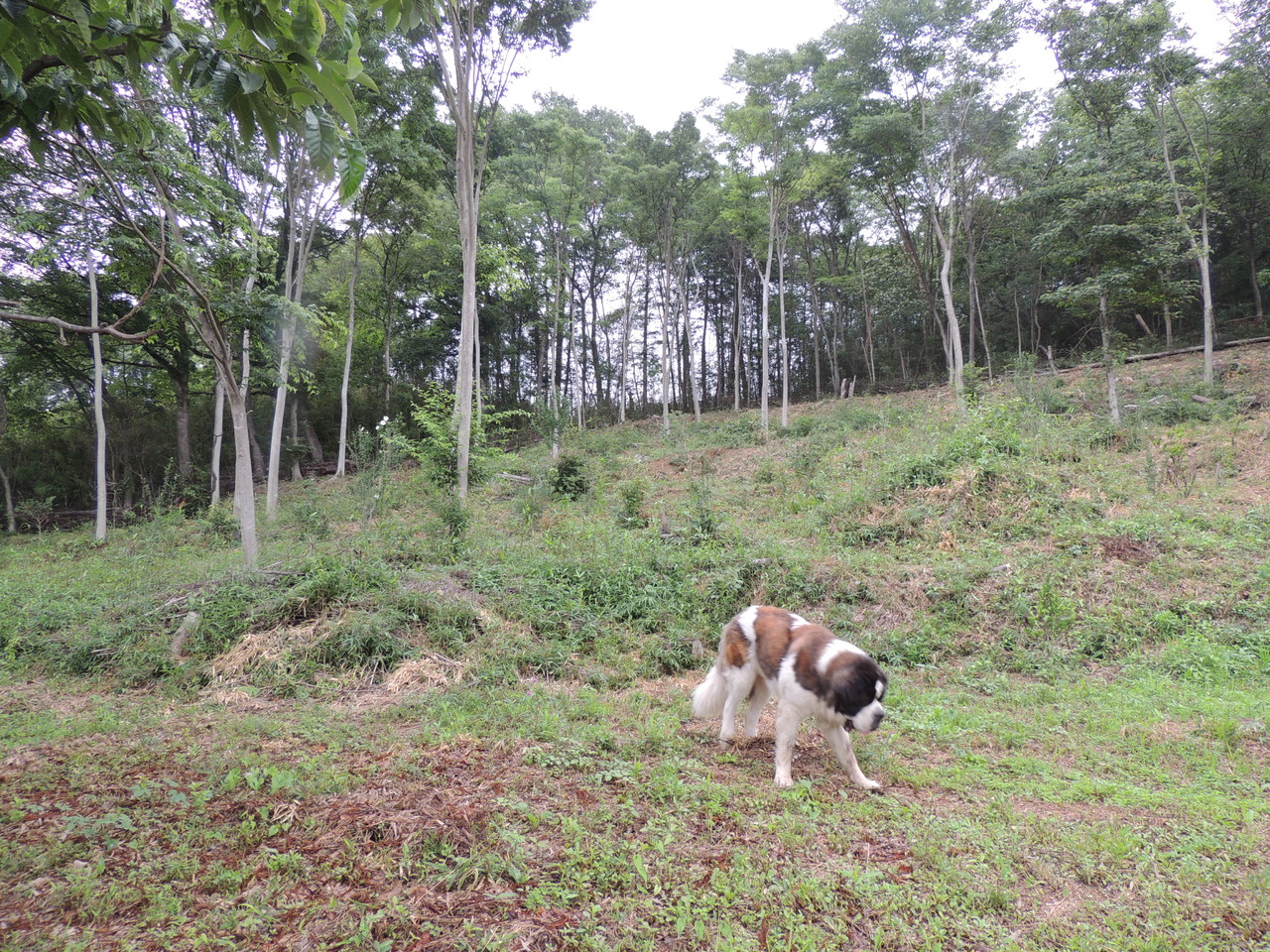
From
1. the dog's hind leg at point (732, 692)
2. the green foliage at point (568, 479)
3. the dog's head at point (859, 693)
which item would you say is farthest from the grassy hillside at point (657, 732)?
the green foliage at point (568, 479)

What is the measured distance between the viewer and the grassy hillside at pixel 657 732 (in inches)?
97.5

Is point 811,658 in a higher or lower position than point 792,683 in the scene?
higher

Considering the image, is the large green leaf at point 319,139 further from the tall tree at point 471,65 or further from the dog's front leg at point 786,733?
the tall tree at point 471,65

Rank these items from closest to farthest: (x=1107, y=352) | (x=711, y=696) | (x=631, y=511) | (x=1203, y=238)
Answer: (x=711, y=696) → (x=631, y=511) → (x=1107, y=352) → (x=1203, y=238)

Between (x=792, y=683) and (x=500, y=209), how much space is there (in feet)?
75.2

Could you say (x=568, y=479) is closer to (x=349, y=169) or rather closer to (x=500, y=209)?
(x=349, y=169)

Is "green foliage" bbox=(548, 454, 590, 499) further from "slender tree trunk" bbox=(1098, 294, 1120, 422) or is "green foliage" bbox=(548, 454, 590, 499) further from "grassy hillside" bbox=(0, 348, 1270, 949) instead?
"slender tree trunk" bbox=(1098, 294, 1120, 422)

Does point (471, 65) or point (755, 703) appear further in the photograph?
point (471, 65)

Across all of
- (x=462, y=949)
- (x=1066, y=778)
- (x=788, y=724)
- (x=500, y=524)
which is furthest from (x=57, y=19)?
(x=500, y=524)

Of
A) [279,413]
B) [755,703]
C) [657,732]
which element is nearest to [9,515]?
[279,413]

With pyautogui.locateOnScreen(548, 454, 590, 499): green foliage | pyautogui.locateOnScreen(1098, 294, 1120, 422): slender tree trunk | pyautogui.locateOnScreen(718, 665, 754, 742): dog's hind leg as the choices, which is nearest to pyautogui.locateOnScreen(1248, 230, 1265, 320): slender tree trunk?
pyautogui.locateOnScreen(1098, 294, 1120, 422): slender tree trunk

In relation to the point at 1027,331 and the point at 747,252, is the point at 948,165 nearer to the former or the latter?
the point at 747,252

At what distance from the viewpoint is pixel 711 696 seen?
4527 mm

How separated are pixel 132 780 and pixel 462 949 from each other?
2.58 metres
